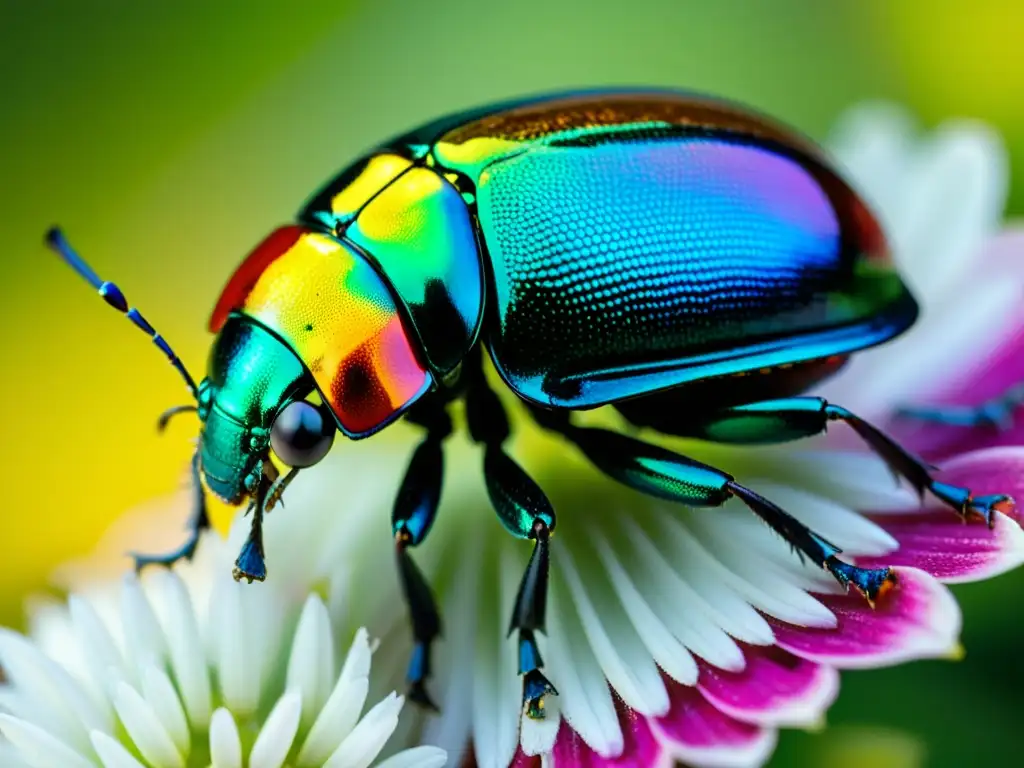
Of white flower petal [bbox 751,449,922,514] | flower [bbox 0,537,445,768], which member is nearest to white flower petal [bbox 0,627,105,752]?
flower [bbox 0,537,445,768]

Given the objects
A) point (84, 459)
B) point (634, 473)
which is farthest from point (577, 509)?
point (84, 459)

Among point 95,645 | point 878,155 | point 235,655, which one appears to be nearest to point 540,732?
point 235,655

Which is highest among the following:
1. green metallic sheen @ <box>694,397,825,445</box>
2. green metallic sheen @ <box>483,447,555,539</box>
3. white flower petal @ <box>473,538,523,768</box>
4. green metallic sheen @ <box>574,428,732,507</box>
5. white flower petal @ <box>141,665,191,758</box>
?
white flower petal @ <box>141,665,191,758</box>

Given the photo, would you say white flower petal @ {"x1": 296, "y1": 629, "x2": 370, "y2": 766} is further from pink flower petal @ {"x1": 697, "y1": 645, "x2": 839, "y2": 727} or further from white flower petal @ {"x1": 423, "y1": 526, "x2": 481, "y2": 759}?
pink flower petal @ {"x1": 697, "y1": 645, "x2": 839, "y2": 727}

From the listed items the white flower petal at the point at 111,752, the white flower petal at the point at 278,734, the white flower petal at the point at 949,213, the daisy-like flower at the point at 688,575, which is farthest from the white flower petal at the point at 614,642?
the white flower petal at the point at 949,213

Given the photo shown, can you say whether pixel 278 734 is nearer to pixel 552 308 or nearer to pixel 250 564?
Result: pixel 250 564
